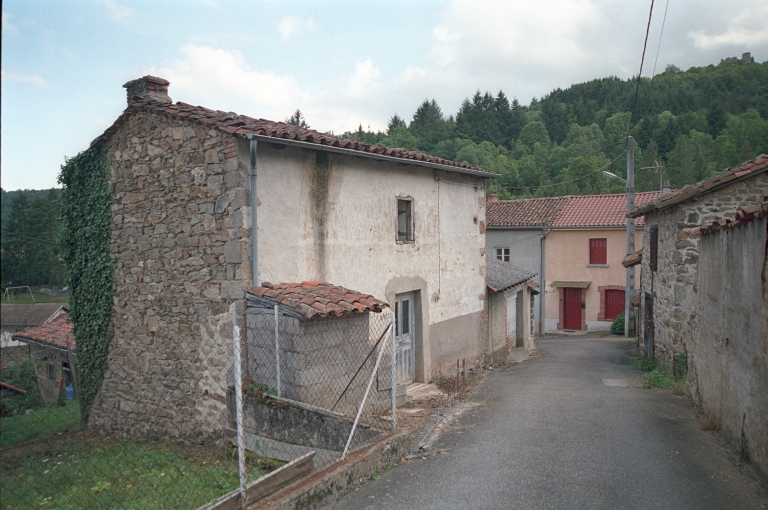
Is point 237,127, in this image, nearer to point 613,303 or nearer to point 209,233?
point 209,233

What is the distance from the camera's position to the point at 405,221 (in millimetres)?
10789

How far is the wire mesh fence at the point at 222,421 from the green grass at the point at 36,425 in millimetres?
379

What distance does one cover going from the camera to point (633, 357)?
53.7 ft

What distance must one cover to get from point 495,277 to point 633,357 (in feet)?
16.8

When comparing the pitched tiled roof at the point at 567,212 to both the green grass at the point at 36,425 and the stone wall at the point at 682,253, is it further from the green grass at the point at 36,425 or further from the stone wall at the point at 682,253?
the green grass at the point at 36,425

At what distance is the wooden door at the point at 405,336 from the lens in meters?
10.5

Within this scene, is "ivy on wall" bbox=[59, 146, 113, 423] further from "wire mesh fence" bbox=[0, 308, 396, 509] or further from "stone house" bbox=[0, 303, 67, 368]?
"stone house" bbox=[0, 303, 67, 368]

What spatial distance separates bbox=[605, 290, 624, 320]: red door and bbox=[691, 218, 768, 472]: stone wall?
19.6 m

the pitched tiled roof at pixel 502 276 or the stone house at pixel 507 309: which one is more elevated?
the pitched tiled roof at pixel 502 276

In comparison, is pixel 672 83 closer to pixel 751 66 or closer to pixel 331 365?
pixel 751 66

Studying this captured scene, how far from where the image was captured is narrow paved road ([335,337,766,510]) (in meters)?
5.17

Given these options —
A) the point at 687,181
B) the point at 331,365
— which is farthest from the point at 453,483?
the point at 687,181

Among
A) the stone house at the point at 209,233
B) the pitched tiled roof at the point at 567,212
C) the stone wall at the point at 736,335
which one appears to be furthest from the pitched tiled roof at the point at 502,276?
the pitched tiled roof at the point at 567,212

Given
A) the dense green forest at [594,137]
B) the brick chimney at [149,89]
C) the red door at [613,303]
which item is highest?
the dense green forest at [594,137]
